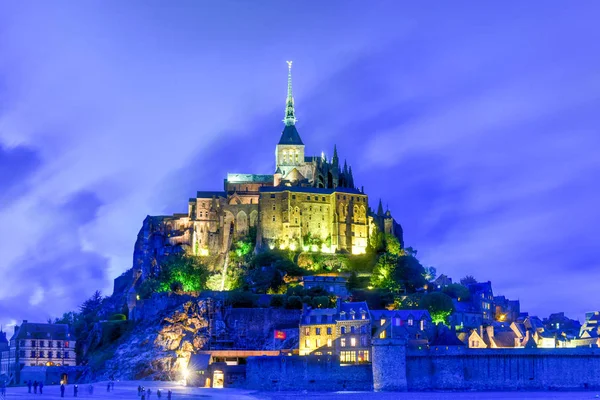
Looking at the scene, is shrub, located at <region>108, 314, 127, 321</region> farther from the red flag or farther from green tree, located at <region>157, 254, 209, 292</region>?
the red flag

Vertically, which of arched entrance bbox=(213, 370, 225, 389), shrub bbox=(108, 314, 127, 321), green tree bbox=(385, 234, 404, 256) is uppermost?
green tree bbox=(385, 234, 404, 256)

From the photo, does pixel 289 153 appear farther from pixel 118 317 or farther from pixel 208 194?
pixel 118 317

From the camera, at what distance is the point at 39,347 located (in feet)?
282

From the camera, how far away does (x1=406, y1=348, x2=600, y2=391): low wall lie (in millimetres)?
64500

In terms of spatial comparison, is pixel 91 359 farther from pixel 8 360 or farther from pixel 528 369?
pixel 528 369

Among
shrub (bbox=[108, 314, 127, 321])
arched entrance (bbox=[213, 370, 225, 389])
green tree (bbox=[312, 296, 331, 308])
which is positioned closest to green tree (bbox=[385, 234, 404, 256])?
green tree (bbox=[312, 296, 331, 308])

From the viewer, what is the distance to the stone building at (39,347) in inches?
3349

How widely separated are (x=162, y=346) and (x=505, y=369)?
100ft

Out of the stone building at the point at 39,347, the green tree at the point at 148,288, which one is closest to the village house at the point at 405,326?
the green tree at the point at 148,288

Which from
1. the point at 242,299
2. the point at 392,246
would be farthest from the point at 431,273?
the point at 242,299

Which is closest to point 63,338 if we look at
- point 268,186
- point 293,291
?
point 293,291

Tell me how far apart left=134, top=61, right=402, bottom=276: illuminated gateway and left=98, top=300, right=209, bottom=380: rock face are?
63.0 feet

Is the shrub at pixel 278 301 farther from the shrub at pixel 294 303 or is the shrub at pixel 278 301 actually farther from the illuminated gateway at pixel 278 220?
the illuminated gateway at pixel 278 220

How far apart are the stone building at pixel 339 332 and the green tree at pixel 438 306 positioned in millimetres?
10249
